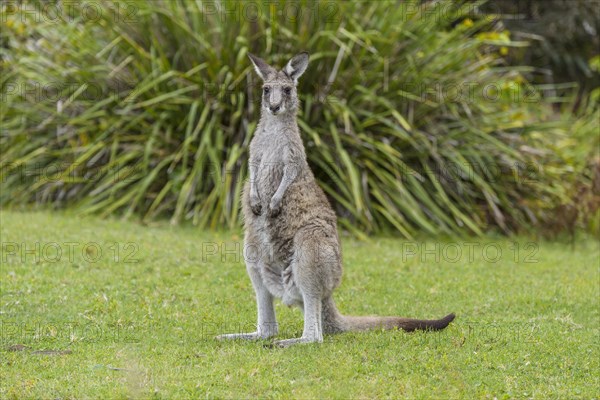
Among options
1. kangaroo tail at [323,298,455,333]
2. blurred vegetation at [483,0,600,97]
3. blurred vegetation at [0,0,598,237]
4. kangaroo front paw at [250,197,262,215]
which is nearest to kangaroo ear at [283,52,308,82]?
kangaroo front paw at [250,197,262,215]

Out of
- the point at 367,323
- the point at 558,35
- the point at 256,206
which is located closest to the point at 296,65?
the point at 256,206

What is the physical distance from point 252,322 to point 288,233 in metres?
1.08

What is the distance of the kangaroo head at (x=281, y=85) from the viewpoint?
20.0 feet

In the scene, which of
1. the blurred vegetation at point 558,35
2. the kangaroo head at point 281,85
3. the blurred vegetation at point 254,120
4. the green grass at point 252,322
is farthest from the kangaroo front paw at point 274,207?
the blurred vegetation at point 558,35

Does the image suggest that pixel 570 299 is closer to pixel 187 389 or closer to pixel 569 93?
pixel 187 389

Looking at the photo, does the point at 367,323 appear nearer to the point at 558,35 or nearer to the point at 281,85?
the point at 281,85

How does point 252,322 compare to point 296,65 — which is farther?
point 252,322

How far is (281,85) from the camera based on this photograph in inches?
242

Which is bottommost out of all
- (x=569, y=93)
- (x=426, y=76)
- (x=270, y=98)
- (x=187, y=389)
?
(x=187, y=389)

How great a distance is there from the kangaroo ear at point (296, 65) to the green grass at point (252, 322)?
6.35 ft

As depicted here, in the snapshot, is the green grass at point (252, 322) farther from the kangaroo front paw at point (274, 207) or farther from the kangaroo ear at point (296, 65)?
the kangaroo ear at point (296, 65)

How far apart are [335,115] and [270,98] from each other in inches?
171

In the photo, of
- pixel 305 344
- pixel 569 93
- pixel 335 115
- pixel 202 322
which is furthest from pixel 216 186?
pixel 569 93

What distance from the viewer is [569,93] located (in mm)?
19328
